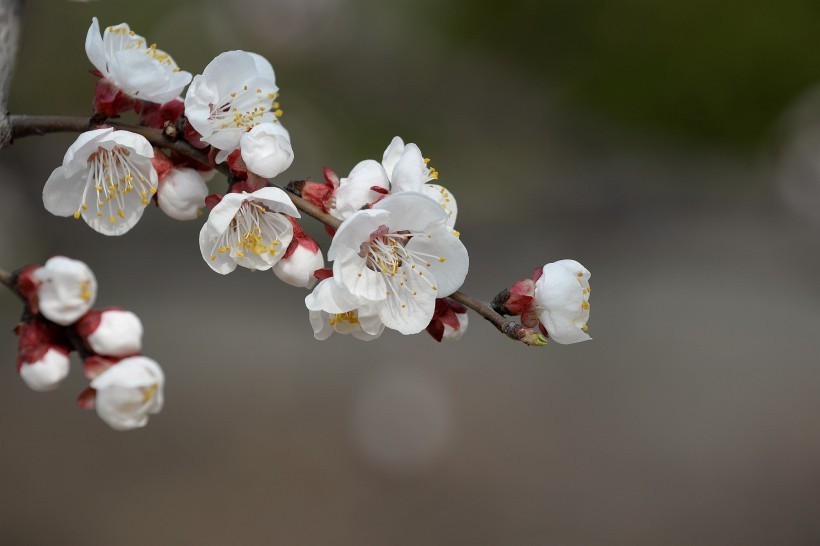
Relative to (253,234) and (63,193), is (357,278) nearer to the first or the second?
(253,234)

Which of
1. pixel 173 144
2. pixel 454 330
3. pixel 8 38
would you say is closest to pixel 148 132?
pixel 173 144

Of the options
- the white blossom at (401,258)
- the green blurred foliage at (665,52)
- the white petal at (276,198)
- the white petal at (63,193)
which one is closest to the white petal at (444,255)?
the white blossom at (401,258)

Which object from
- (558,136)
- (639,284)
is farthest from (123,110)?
(558,136)

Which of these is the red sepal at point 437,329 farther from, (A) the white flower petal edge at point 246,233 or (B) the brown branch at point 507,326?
(A) the white flower petal edge at point 246,233

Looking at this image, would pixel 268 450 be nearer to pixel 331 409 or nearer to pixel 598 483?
pixel 331 409

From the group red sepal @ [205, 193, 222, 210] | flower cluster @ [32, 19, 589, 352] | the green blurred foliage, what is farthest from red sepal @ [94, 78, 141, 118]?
the green blurred foliage

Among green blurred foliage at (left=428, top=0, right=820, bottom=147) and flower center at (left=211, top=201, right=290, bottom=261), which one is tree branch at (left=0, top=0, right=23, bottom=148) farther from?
green blurred foliage at (left=428, top=0, right=820, bottom=147)
